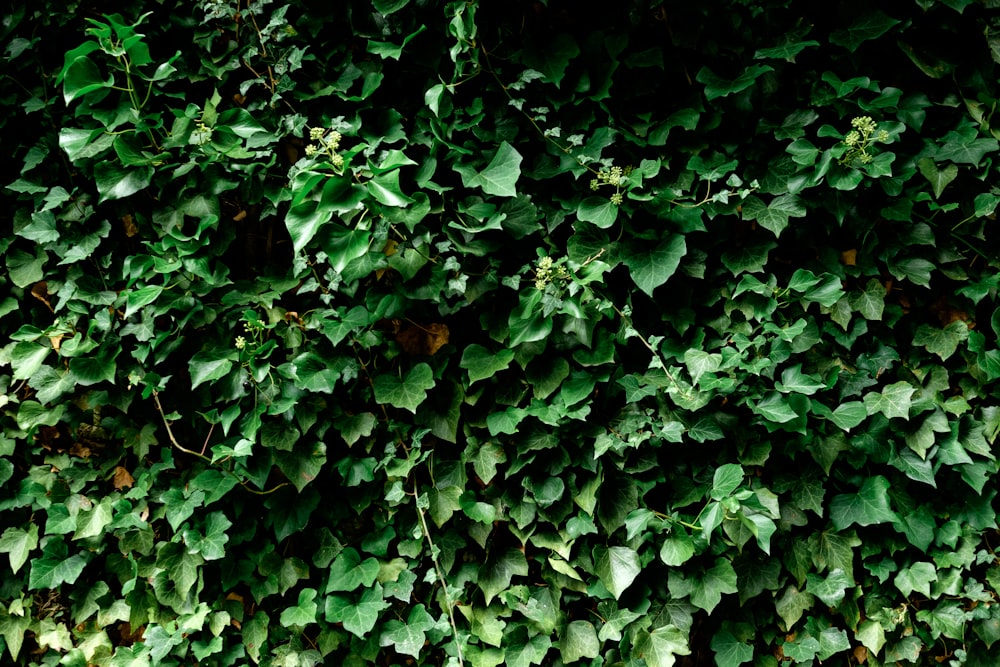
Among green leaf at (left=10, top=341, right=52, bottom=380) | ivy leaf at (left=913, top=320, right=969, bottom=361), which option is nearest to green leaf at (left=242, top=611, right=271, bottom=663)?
green leaf at (left=10, top=341, right=52, bottom=380)

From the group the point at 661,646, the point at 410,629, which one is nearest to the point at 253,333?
the point at 410,629

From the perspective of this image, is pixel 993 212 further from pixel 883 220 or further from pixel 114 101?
pixel 114 101

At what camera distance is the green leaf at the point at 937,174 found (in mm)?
2055

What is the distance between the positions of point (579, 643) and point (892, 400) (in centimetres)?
123

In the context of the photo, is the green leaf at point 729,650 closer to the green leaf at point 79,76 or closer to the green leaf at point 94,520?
the green leaf at point 94,520

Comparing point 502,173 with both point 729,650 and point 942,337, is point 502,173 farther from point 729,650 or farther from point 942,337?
point 729,650

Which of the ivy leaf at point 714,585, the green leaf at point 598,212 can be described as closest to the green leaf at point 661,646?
the ivy leaf at point 714,585

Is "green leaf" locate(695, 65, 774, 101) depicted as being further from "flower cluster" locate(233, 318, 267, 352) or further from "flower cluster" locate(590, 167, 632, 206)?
"flower cluster" locate(233, 318, 267, 352)

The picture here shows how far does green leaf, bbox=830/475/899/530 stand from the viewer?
2035mm

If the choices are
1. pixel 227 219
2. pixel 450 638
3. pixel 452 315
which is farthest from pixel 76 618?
pixel 452 315

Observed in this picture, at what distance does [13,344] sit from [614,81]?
2144 mm

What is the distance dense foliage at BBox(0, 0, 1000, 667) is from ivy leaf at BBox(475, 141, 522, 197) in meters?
0.01

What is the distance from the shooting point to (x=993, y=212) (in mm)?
2078

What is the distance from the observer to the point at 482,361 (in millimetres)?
2049
